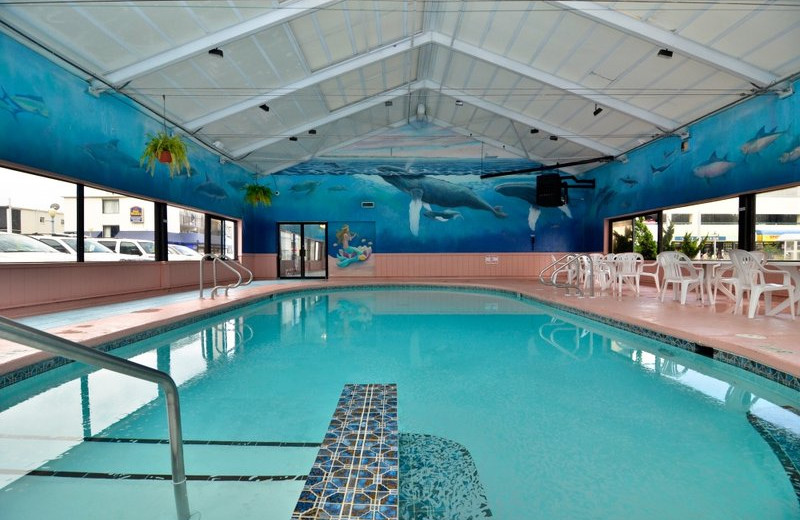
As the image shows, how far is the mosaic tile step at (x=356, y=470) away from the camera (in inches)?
57.7

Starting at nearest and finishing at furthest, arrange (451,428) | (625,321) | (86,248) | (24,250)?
1. (451,428)
2. (625,321)
3. (24,250)
4. (86,248)

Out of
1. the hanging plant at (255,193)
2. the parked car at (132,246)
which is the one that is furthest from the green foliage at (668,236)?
the parked car at (132,246)

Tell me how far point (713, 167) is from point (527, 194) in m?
5.79

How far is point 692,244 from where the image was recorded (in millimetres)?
8570

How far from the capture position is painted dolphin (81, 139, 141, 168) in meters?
6.24

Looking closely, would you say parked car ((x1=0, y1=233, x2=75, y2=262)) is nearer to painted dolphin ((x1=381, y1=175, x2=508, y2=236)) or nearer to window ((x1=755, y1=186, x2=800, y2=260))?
painted dolphin ((x1=381, y1=175, x2=508, y2=236))

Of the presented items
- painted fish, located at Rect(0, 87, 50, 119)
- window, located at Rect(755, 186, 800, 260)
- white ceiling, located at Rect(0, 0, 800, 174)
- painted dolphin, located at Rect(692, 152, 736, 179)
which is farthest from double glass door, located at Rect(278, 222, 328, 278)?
window, located at Rect(755, 186, 800, 260)

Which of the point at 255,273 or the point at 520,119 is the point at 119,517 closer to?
the point at 520,119

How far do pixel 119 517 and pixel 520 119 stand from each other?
10822mm

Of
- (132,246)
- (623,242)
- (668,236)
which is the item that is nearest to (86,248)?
(132,246)

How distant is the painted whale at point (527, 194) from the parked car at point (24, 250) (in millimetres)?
10990

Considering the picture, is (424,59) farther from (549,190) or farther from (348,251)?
(348,251)

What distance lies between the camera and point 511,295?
9.22 metres

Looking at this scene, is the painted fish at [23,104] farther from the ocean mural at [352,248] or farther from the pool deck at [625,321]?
the ocean mural at [352,248]
